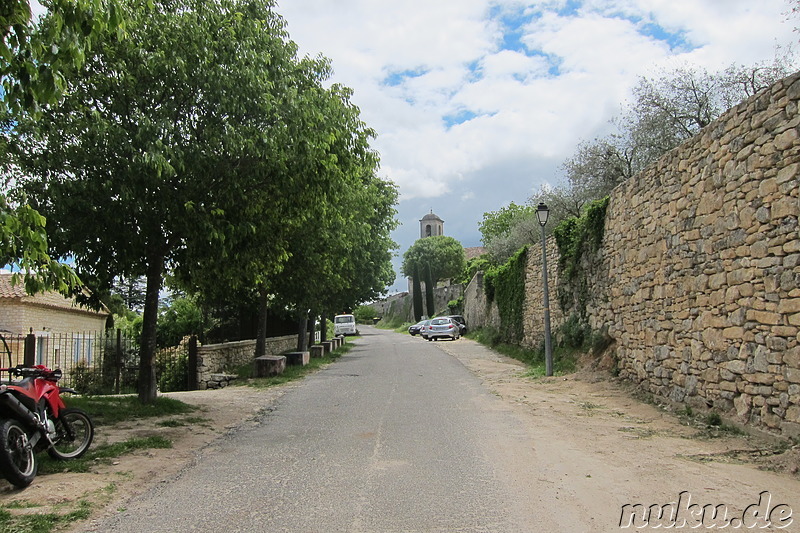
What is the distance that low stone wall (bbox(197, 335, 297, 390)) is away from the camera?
14.8m

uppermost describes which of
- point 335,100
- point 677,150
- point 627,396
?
point 335,100

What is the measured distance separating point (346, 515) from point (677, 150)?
8.06m

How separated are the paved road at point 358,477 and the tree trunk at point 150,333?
214 centimetres

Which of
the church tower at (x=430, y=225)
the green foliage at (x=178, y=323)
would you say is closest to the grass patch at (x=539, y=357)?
the green foliage at (x=178, y=323)

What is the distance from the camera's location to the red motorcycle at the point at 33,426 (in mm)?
5043

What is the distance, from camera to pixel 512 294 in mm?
24562

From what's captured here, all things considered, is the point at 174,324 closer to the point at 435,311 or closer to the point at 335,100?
the point at 335,100

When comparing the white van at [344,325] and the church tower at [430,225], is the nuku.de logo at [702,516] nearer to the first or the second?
the white van at [344,325]

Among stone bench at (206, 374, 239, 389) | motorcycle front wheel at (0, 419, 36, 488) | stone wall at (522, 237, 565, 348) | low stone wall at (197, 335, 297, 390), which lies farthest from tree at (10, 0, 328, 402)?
stone wall at (522, 237, 565, 348)

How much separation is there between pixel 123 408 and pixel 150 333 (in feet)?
4.21

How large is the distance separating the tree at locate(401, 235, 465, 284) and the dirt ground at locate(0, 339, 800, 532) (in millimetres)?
71347

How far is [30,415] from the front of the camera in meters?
5.42

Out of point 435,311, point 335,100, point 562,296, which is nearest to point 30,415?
point 335,100

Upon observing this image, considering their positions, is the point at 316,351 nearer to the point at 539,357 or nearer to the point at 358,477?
the point at 539,357
